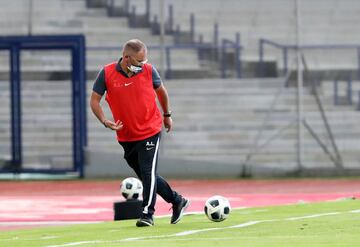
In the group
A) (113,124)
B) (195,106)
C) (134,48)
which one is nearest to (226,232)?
(113,124)

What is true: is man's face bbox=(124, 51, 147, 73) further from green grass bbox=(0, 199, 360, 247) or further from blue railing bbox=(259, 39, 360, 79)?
blue railing bbox=(259, 39, 360, 79)

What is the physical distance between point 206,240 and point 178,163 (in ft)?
44.1

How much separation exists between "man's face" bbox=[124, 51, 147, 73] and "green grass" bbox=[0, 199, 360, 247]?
5.00ft

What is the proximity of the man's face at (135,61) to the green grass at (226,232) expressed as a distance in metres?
1.52

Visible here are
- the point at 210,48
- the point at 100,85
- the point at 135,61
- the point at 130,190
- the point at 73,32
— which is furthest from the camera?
the point at 73,32

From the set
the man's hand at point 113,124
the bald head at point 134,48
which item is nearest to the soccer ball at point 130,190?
the man's hand at point 113,124

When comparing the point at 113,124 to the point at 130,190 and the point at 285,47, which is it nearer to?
the point at 130,190

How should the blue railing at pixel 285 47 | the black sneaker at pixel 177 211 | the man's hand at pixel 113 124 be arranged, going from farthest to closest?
the blue railing at pixel 285 47
the black sneaker at pixel 177 211
the man's hand at pixel 113 124

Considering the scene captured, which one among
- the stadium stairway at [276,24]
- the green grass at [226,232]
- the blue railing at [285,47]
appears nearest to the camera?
the green grass at [226,232]

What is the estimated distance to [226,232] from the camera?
38.4 feet

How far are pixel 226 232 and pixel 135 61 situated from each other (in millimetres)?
1989

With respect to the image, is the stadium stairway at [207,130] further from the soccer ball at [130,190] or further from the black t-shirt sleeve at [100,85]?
the black t-shirt sleeve at [100,85]

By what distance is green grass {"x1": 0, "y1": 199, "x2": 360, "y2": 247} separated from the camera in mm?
10594

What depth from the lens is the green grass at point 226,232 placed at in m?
10.6
